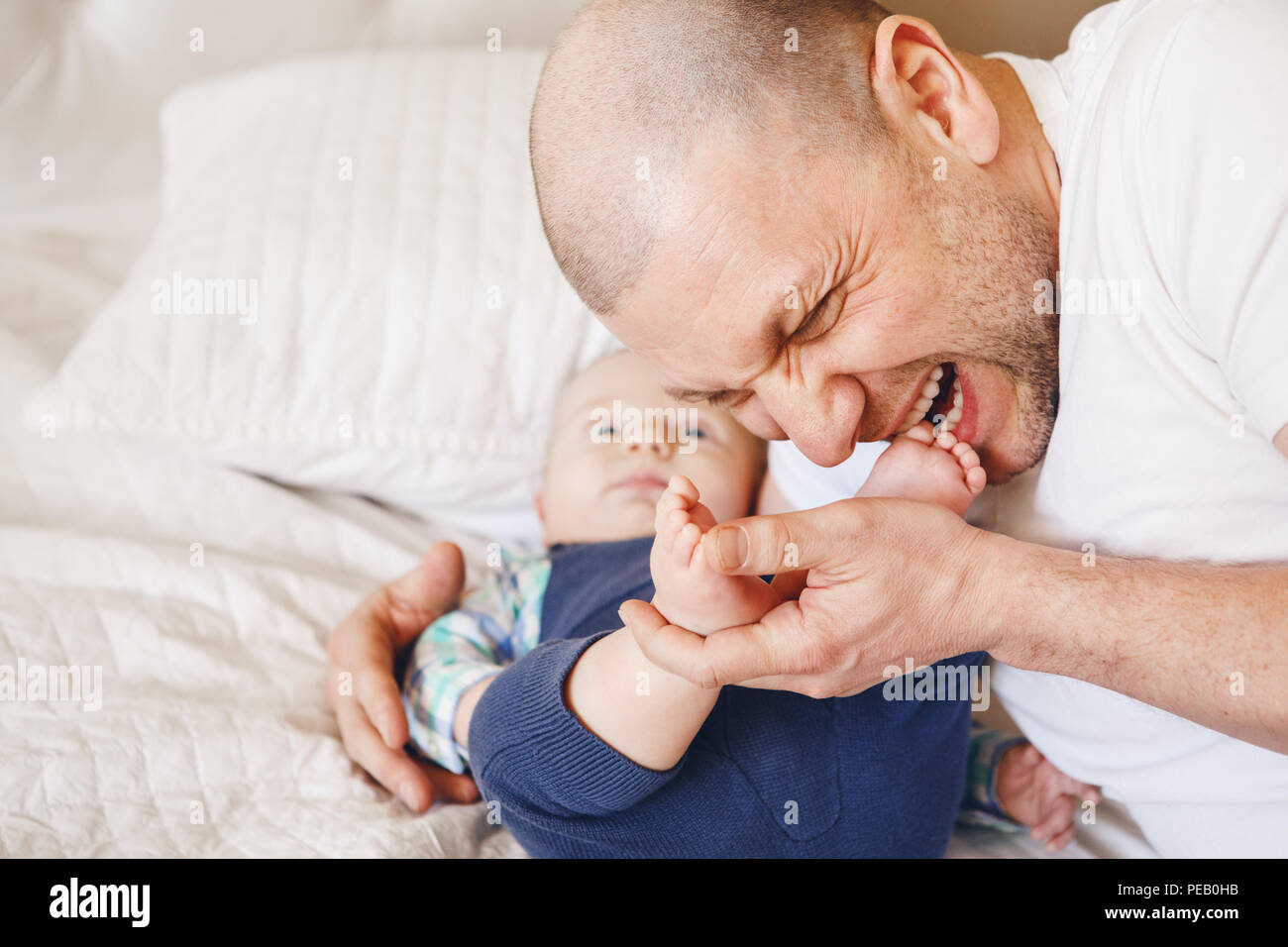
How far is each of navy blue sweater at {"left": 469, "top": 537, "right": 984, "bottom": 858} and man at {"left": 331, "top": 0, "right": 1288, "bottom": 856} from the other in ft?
0.47

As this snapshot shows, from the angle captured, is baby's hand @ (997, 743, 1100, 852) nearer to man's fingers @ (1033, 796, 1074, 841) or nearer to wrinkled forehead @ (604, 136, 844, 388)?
man's fingers @ (1033, 796, 1074, 841)

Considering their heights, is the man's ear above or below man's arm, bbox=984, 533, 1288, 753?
above

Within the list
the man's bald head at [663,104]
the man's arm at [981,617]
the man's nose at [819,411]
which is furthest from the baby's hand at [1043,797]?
the man's bald head at [663,104]

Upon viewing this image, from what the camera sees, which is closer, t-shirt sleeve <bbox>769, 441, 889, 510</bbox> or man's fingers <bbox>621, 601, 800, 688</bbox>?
man's fingers <bbox>621, 601, 800, 688</bbox>

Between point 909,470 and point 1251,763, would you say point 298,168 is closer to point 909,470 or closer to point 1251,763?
point 909,470

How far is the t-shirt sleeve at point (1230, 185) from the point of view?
2.31 feet

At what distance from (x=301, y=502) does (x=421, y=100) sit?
0.60 m

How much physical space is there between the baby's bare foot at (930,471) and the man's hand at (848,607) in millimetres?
126

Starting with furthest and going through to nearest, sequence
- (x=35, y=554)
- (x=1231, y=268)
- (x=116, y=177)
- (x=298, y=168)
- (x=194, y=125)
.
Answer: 1. (x=116, y=177)
2. (x=194, y=125)
3. (x=298, y=168)
4. (x=35, y=554)
5. (x=1231, y=268)

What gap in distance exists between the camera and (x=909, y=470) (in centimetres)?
96

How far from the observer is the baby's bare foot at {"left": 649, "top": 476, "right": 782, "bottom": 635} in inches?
28.7

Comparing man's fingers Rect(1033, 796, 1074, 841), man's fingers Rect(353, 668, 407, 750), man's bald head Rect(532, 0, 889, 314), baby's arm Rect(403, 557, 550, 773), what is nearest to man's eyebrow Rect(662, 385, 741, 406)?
man's bald head Rect(532, 0, 889, 314)

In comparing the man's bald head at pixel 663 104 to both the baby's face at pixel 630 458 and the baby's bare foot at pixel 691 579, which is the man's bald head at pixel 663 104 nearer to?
the baby's bare foot at pixel 691 579
